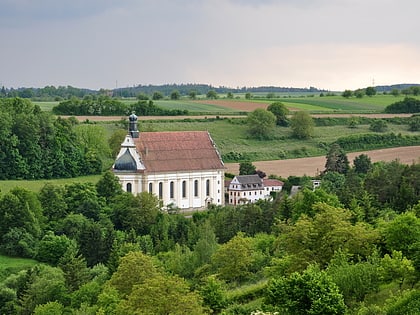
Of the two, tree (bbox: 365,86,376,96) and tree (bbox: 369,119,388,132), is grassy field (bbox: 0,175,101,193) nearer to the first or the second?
tree (bbox: 369,119,388,132)

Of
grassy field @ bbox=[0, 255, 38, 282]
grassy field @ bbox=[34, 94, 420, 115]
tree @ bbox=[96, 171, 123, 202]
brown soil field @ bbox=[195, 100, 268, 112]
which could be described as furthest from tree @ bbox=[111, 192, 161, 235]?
brown soil field @ bbox=[195, 100, 268, 112]

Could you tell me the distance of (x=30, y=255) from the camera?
208ft

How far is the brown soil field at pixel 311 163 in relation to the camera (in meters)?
98.9

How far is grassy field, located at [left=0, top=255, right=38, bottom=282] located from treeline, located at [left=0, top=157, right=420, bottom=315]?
598 mm

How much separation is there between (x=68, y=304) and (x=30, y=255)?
1861cm

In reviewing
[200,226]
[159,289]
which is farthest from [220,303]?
[200,226]

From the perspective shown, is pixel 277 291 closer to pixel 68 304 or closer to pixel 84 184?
pixel 68 304

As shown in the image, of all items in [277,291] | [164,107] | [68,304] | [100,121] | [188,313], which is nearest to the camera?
[277,291]

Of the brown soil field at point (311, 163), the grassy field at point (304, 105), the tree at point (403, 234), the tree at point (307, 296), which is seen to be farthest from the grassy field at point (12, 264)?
the grassy field at point (304, 105)

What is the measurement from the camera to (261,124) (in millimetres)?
119875

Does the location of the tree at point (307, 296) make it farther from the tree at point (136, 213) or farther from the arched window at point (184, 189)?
the arched window at point (184, 189)

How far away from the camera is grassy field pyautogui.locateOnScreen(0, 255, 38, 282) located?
5864 centimetres

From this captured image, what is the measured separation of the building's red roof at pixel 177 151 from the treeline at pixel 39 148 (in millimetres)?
8979

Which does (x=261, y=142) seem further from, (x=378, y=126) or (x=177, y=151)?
(x=177, y=151)
